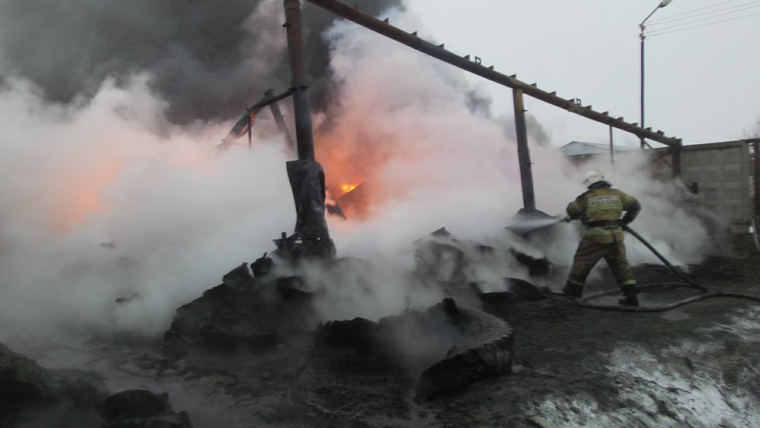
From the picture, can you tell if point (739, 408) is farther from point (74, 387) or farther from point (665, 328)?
point (74, 387)

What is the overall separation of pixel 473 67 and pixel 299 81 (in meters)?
3.12

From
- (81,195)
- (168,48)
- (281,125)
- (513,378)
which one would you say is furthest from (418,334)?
(168,48)

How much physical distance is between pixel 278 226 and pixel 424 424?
461 cm

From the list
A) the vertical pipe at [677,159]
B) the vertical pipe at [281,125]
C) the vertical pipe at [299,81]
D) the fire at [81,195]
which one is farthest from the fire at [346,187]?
the vertical pipe at [677,159]

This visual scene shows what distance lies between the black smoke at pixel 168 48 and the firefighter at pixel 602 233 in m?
6.95

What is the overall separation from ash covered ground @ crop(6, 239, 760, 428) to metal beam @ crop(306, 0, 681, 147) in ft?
14.8

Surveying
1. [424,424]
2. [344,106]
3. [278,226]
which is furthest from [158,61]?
[424,424]

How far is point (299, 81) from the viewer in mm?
5883

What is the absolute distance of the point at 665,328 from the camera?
4.05 m

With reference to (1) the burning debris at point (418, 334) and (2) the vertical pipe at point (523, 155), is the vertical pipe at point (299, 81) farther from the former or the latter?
(2) the vertical pipe at point (523, 155)

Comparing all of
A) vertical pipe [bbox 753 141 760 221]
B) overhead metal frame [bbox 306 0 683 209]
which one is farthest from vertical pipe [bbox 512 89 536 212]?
vertical pipe [bbox 753 141 760 221]

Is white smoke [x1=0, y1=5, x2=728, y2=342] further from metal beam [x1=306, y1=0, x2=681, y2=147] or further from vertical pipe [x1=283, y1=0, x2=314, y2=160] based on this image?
vertical pipe [x1=283, y1=0, x2=314, y2=160]

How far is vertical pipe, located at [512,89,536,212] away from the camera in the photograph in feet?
25.7

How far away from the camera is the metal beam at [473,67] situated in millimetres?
6582
